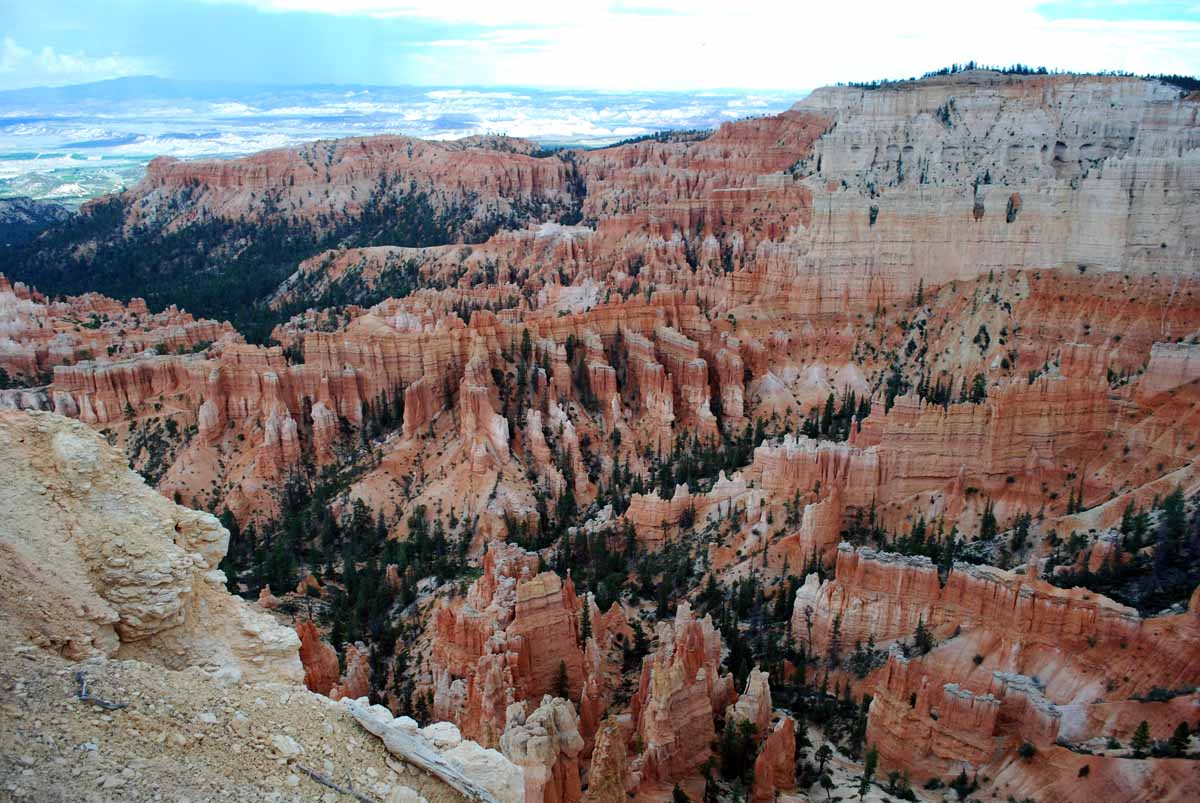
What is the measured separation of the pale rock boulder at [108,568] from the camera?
29.3ft

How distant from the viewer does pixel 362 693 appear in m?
25.7

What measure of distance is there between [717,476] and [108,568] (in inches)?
1359

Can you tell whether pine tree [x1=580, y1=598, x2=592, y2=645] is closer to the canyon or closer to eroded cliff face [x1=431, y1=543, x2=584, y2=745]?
the canyon

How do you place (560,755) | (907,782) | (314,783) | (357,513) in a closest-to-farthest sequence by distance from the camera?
(314,783) → (560,755) → (907,782) → (357,513)

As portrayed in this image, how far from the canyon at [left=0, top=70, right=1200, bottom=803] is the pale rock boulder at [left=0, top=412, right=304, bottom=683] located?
4 cm

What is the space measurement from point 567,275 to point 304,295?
83.3ft

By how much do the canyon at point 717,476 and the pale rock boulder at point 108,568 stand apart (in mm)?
43

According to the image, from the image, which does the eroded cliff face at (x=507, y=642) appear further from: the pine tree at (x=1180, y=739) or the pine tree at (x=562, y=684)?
the pine tree at (x=1180, y=739)

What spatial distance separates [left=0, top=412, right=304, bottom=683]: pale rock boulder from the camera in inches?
351

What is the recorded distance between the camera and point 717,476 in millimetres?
42594

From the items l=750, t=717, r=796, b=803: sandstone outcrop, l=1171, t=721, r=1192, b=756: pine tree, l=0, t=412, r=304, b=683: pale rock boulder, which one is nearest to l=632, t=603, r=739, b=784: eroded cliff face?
l=750, t=717, r=796, b=803: sandstone outcrop

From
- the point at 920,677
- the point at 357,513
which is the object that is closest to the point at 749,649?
the point at 920,677

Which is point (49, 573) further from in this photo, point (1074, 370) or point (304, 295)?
point (304, 295)

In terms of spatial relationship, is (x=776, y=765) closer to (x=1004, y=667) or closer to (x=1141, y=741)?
(x=1004, y=667)
